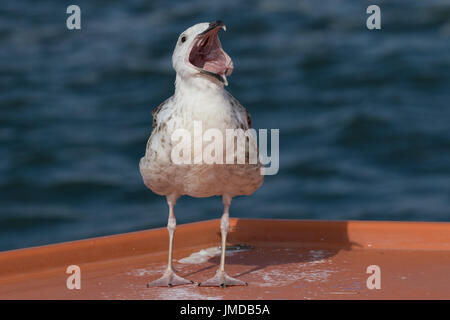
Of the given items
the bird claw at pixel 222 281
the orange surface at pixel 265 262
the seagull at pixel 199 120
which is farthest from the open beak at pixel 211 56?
the orange surface at pixel 265 262

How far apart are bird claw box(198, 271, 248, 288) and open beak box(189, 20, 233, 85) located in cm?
163

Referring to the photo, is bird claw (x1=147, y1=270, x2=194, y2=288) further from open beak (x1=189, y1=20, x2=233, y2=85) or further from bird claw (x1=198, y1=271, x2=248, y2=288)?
open beak (x1=189, y1=20, x2=233, y2=85)

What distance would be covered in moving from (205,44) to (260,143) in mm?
1148

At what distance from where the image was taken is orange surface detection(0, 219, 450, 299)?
6871 mm

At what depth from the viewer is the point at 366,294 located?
6.64 meters

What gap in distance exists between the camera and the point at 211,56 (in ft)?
23.5

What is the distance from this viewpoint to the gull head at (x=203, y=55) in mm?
6926

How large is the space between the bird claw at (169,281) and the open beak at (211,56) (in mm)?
1711

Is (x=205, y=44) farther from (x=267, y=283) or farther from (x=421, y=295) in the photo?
(x=421, y=295)

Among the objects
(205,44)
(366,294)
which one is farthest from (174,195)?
(366,294)

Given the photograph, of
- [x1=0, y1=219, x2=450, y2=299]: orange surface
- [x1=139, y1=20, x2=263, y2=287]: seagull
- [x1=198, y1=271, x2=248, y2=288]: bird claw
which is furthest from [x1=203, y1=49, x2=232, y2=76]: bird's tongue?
[x1=0, y1=219, x2=450, y2=299]: orange surface

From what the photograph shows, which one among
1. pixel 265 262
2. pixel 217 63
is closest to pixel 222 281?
pixel 265 262

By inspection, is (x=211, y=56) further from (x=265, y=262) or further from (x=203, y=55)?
(x=265, y=262)

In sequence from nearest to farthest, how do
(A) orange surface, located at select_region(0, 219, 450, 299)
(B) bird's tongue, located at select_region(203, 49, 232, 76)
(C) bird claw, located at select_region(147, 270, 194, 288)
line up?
(A) orange surface, located at select_region(0, 219, 450, 299), (B) bird's tongue, located at select_region(203, 49, 232, 76), (C) bird claw, located at select_region(147, 270, 194, 288)
